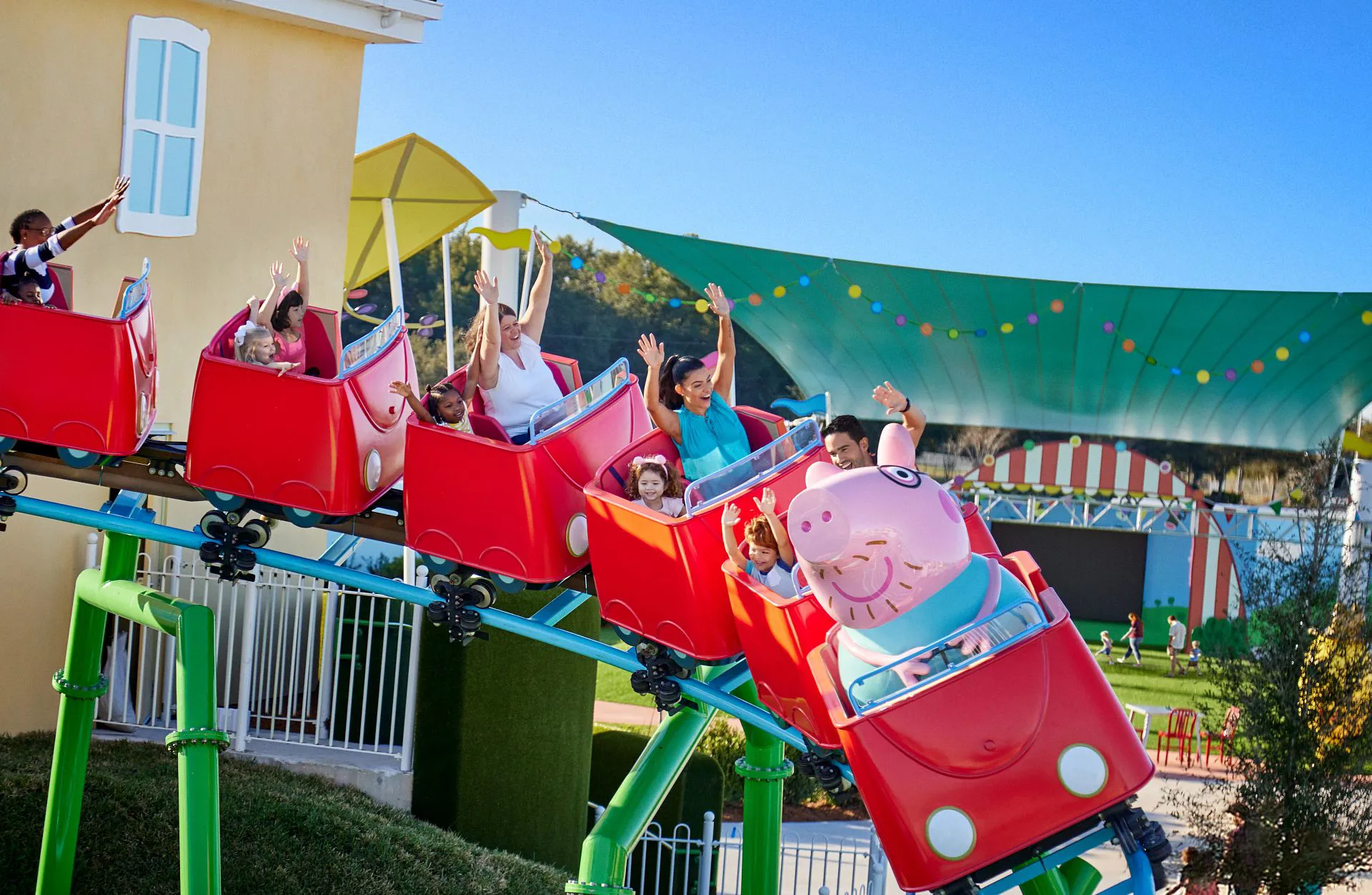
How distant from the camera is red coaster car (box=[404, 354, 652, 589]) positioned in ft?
13.8

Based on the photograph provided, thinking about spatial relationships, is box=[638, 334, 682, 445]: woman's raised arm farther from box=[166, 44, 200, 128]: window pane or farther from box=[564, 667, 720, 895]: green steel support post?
box=[166, 44, 200, 128]: window pane

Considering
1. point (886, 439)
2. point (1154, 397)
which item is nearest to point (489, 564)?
point (886, 439)

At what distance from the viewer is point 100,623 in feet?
18.4

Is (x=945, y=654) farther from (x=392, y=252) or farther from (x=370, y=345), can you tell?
(x=392, y=252)

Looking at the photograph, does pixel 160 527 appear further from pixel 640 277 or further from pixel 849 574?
pixel 640 277

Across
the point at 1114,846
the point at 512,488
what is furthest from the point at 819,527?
the point at 1114,846

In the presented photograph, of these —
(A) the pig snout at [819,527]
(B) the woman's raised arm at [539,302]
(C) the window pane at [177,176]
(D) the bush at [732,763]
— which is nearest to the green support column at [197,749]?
(B) the woman's raised arm at [539,302]

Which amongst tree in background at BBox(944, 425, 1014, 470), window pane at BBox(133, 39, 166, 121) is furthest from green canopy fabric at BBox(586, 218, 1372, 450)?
tree in background at BBox(944, 425, 1014, 470)

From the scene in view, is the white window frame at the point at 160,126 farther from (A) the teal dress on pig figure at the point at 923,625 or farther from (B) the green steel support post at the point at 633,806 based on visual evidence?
(A) the teal dress on pig figure at the point at 923,625

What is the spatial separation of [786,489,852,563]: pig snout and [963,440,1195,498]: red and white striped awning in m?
14.6

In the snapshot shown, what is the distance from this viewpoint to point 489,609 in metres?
4.58

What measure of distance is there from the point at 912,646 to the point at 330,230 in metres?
6.53

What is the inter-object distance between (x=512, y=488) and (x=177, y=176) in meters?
4.65

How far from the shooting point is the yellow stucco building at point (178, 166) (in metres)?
7.31
